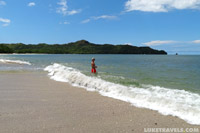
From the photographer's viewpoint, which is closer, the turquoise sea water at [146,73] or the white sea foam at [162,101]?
Result: the white sea foam at [162,101]

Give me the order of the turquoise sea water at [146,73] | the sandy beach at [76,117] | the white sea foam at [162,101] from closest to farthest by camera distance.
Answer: the sandy beach at [76,117] → the white sea foam at [162,101] → the turquoise sea water at [146,73]

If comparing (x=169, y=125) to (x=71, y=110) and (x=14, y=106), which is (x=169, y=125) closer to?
(x=71, y=110)

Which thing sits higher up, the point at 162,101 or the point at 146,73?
the point at 162,101

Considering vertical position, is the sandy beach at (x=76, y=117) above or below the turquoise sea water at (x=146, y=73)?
above

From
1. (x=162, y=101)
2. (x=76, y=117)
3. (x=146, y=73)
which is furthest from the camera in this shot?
(x=146, y=73)

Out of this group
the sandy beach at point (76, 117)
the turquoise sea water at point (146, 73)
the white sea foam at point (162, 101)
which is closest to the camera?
the sandy beach at point (76, 117)

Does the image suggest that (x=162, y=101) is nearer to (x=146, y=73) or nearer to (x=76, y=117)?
(x=76, y=117)

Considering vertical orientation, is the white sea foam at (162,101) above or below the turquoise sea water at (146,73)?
above

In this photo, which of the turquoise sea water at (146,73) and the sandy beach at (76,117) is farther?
the turquoise sea water at (146,73)

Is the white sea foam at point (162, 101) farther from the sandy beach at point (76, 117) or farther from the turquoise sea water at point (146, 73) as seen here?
the turquoise sea water at point (146, 73)

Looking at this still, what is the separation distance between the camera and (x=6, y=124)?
13.7ft

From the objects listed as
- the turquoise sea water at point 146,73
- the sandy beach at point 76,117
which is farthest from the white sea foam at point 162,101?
the turquoise sea water at point 146,73

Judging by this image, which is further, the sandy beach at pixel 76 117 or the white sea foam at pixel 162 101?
the white sea foam at pixel 162 101

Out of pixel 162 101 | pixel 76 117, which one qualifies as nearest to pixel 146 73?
pixel 162 101
